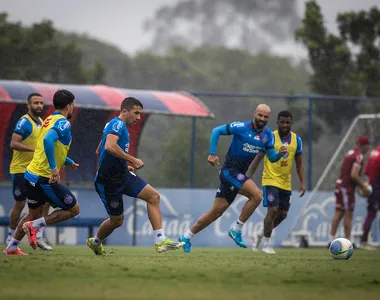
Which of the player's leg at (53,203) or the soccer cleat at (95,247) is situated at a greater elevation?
the player's leg at (53,203)

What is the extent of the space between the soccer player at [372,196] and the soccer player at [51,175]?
Result: 9.40m

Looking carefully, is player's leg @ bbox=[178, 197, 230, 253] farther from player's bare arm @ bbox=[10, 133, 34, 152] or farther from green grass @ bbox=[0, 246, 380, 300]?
player's bare arm @ bbox=[10, 133, 34, 152]

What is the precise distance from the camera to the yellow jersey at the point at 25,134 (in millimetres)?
15609

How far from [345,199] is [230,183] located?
6176 mm

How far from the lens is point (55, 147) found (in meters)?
12.9

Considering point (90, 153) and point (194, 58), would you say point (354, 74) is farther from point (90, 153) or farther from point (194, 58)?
point (194, 58)

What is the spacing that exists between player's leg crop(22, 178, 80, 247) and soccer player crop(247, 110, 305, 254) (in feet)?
13.7

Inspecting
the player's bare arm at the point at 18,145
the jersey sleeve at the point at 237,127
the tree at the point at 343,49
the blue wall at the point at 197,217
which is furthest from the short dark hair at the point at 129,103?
the tree at the point at 343,49

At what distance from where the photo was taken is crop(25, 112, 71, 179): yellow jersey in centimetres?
1255

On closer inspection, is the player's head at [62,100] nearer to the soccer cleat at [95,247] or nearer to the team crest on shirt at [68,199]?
the team crest on shirt at [68,199]

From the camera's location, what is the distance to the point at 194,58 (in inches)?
3450

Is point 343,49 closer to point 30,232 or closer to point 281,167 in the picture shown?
point 281,167

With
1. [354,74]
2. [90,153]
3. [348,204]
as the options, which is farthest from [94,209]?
[354,74]

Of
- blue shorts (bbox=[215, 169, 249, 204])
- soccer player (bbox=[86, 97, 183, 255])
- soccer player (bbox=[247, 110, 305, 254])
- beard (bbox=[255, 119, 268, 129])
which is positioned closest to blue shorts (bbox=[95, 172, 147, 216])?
soccer player (bbox=[86, 97, 183, 255])
